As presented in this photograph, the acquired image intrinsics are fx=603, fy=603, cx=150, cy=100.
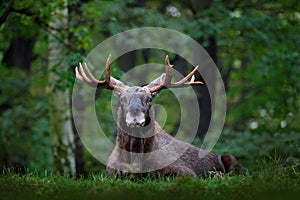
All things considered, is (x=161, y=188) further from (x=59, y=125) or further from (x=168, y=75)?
(x=59, y=125)

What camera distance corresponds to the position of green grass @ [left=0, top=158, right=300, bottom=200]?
6289 mm

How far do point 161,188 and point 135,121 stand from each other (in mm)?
1875

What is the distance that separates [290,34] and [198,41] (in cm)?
271

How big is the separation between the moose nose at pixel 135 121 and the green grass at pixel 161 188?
1.20 meters

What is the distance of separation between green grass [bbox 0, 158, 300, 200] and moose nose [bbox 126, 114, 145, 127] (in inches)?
47.2

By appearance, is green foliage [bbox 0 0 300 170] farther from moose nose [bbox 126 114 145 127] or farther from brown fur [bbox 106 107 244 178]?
moose nose [bbox 126 114 145 127]

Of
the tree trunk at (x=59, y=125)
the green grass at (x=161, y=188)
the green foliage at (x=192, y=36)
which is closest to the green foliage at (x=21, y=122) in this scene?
the green foliage at (x=192, y=36)

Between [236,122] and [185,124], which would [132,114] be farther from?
[236,122]

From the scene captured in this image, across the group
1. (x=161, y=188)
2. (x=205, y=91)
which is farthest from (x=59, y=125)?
(x=161, y=188)

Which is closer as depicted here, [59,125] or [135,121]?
[135,121]

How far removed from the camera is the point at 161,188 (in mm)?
6625

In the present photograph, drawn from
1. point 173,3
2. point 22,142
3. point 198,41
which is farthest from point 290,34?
point 22,142

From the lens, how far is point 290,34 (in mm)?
17062

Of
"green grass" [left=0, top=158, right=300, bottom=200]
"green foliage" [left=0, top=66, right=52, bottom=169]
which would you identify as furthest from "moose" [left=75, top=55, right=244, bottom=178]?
"green foliage" [left=0, top=66, right=52, bottom=169]
